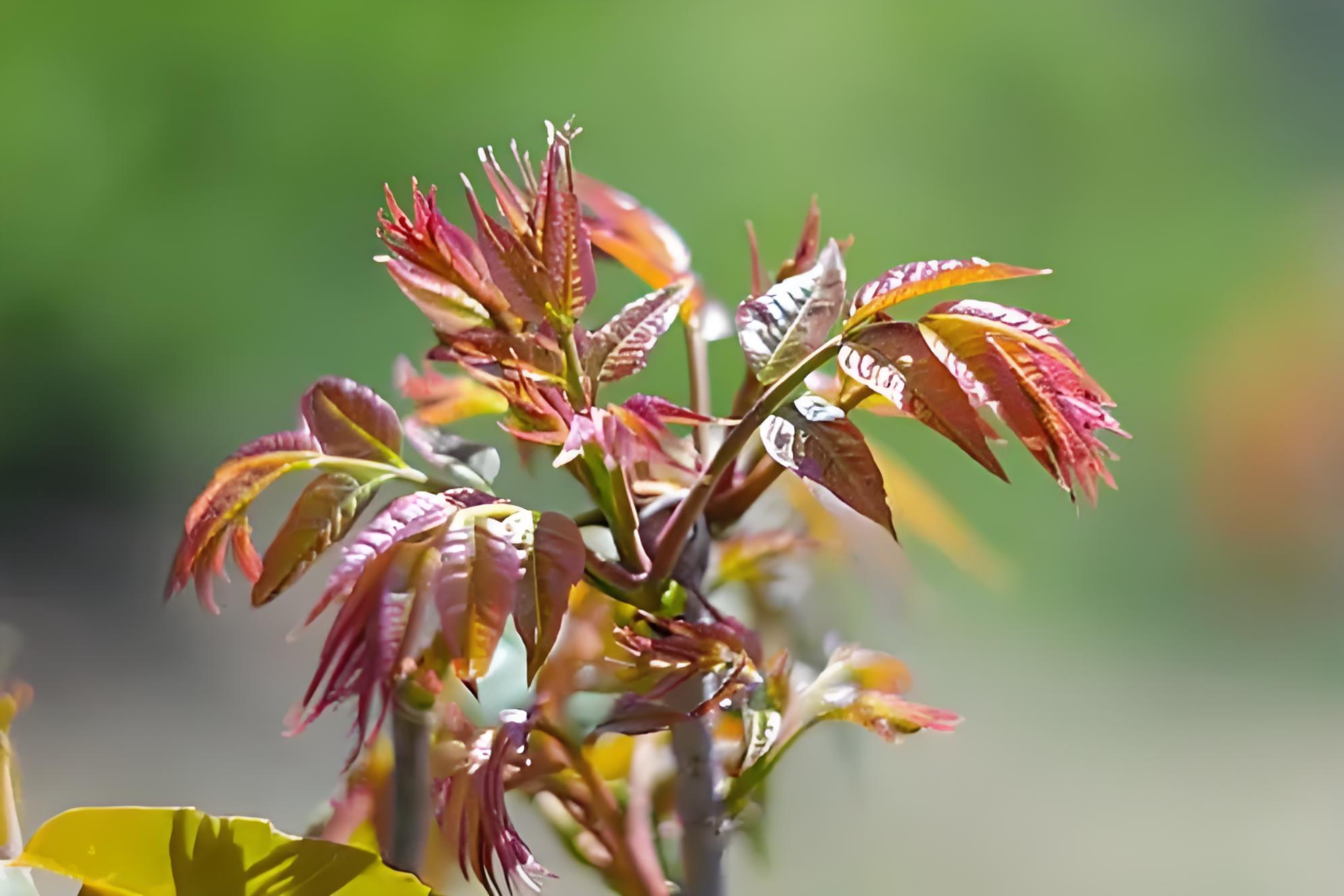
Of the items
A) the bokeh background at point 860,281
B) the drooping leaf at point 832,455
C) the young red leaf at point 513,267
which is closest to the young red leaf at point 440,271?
the young red leaf at point 513,267

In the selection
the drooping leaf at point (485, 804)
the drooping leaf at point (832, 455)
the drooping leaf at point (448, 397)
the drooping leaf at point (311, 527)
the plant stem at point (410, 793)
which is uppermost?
the drooping leaf at point (832, 455)

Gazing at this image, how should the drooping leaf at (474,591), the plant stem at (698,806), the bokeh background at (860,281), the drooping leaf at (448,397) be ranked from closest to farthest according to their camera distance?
the drooping leaf at (474,591) → the plant stem at (698,806) → the drooping leaf at (448,397) → the bokeh background at (860,281)

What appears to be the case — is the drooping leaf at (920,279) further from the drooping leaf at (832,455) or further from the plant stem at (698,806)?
the plant stem at (698,806)

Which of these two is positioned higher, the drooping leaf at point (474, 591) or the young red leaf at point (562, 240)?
the young red leaf at point (562, 240)

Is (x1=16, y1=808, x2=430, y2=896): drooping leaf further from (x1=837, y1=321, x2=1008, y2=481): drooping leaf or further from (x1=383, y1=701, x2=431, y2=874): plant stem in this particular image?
(x1=837, y1=321, x2=1008, y2=481): drooping leaf

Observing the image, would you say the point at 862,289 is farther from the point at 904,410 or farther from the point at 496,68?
the point at 496,68

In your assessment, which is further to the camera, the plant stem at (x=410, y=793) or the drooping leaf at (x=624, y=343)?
the plant stem at (x=410, y=793)

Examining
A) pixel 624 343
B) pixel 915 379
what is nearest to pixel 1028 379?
pixel 915 379

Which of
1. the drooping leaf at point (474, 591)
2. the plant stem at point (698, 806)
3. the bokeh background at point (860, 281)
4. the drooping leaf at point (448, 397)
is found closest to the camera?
→ the drooping leaf at point (474, 591)
